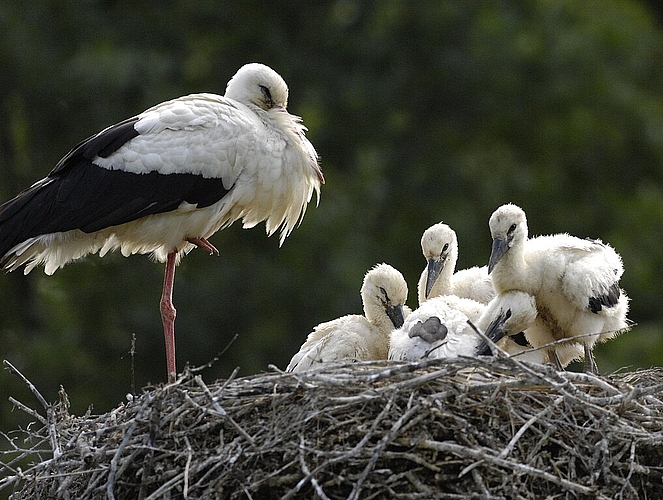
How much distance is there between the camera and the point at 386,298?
7.43 meters


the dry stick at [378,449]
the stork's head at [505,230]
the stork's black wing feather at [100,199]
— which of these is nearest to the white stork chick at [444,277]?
the stork's head at [505,230]

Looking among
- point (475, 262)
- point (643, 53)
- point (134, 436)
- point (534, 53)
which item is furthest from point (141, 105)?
point (134, 436)

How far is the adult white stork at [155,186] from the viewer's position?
7586 millimetres

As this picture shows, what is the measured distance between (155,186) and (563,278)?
2133mm

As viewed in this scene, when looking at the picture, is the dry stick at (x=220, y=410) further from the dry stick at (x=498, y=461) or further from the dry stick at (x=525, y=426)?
the dry stick at (x=525, y=426)

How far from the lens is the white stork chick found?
756 cm

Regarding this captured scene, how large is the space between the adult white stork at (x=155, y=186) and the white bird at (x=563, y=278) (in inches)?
53.5

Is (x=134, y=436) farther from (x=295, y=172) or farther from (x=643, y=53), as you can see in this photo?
(x=643, y=53)

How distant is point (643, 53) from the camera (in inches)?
716

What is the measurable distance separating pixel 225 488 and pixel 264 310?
9.11 meters

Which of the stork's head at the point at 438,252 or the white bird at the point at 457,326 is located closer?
the white bird at the point at 457,326

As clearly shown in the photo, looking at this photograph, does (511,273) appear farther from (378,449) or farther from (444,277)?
(378,449)

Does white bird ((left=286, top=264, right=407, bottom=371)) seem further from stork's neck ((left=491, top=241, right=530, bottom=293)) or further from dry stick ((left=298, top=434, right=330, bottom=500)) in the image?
dry stick ((left=298, top=434, right=330, bottom=500))

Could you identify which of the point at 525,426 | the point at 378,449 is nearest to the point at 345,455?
the point at 378,449
